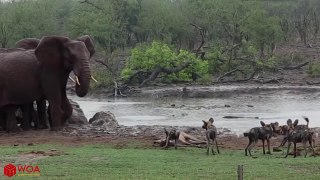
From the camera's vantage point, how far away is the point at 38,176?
14406mm

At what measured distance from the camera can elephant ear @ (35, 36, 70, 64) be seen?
83.9 feet

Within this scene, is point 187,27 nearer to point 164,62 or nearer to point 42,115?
point 164,62

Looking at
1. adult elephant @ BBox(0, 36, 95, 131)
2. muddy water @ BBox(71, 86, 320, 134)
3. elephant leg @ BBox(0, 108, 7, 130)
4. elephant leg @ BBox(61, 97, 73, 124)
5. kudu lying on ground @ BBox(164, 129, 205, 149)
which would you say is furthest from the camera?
muddy water @ BBox(71, 86, 320, 134)

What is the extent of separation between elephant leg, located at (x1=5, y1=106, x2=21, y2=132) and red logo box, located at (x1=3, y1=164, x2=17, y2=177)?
10221 millimetres

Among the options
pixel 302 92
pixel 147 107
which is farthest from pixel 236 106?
pixel 302 92

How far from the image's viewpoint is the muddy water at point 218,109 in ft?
108

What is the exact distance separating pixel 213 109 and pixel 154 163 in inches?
943

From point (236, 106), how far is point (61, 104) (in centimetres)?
1813

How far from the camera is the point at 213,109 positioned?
40094 millimetres

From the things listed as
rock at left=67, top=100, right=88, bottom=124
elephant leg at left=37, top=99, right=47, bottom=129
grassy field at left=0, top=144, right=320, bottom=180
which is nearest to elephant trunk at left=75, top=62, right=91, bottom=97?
elephant leg at left=37, top=99, right=47, bottom=129

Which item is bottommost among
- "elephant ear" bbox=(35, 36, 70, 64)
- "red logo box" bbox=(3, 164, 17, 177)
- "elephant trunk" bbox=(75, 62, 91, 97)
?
"red logo box" bbox=(3, 164, 17, 177)

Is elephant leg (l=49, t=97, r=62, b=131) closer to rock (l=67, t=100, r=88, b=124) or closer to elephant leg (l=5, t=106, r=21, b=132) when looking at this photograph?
elephant leg (l=5, t=106, r=21, b=132)

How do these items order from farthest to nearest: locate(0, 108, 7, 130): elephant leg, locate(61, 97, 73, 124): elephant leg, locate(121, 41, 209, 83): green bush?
locate(121, 41, 209, 83): green bush → locate(61, 97, 73, 124): elephant leg → locate(0, 108, 7, 130): elephant leg

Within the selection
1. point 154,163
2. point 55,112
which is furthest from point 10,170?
point 55,112
